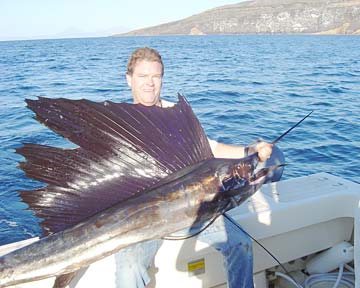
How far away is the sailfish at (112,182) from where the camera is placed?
147cm

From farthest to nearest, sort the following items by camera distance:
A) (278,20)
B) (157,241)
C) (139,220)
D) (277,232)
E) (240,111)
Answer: (278,20) → (240,111) → (277,232) → (157,241) → (139,220)

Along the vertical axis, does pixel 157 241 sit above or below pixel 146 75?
below

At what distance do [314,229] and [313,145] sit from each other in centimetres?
475

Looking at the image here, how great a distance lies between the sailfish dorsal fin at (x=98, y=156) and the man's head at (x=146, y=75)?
85 cm

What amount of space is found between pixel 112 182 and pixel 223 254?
736mm

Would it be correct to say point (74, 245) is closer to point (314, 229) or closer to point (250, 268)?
point (250, 268)

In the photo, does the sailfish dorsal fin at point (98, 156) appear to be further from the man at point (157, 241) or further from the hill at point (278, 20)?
the hill at point (278, 20)

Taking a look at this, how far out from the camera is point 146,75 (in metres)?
2.50

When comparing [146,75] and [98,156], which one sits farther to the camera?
[146,75]

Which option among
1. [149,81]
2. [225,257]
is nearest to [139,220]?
[225,257]

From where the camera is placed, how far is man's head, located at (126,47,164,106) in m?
2.48

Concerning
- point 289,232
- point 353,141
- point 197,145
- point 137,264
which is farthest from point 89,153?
point 353,141

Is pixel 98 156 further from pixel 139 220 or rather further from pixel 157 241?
pixel 157 241

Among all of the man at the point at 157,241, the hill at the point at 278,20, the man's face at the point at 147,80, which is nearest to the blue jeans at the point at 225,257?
the man at the point at 157,241
